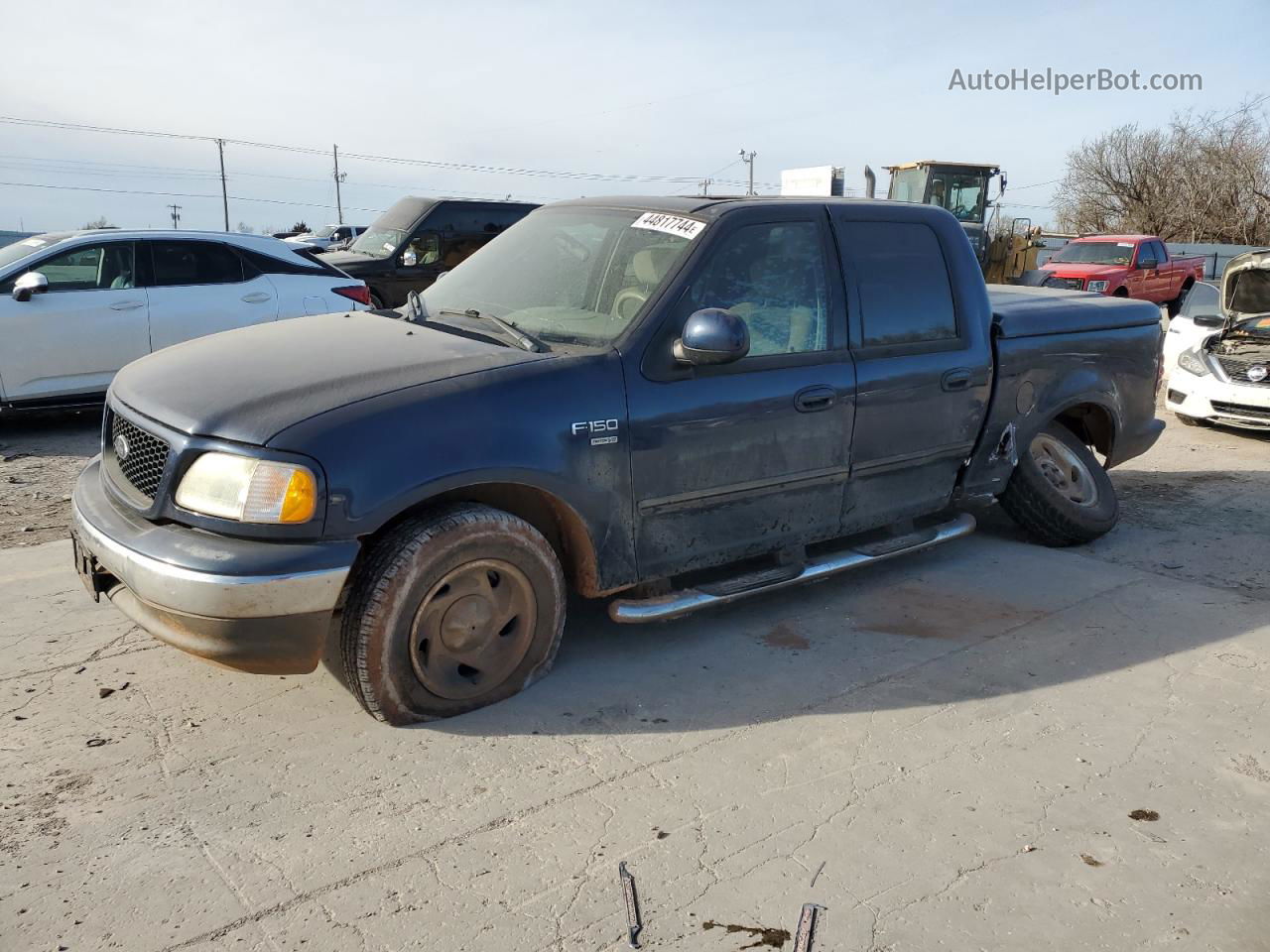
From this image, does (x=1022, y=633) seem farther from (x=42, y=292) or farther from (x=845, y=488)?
(x=42, y=292)

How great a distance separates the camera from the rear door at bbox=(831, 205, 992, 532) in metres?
4.46

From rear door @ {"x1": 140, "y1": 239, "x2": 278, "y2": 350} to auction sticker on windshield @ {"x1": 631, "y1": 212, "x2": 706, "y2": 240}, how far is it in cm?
563

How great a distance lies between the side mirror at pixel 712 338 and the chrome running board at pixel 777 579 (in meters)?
0.93

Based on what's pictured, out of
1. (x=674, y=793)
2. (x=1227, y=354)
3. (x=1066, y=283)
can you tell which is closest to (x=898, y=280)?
(x=674, y=793)

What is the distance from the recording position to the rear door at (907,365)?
4465 mm

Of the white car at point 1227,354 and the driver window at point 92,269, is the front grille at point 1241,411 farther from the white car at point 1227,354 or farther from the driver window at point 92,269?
the driver window at point 92,269

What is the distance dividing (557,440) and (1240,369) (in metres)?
8.05

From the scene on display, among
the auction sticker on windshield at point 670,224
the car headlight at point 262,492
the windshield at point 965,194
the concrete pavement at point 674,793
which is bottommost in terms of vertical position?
the concrete pavement at point 674,793

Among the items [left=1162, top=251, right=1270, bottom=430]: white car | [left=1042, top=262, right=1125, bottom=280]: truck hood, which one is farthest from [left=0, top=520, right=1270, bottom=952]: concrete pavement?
[left=1042, top=262, right=1125, bottom=280]: truck hood

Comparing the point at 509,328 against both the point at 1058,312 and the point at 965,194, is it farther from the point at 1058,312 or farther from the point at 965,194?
the point at 965,194

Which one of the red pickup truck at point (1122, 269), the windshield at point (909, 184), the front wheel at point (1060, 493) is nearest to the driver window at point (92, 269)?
the front wheel at point (1060, 493)

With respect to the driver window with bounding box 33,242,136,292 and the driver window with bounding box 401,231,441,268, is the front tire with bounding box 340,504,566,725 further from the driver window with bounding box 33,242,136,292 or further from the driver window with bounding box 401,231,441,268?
the driver window with bounding box 401,231,441,268

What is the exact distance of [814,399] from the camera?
4.21 meters

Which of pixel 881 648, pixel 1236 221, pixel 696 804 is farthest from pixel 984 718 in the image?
pixel 1236 221
